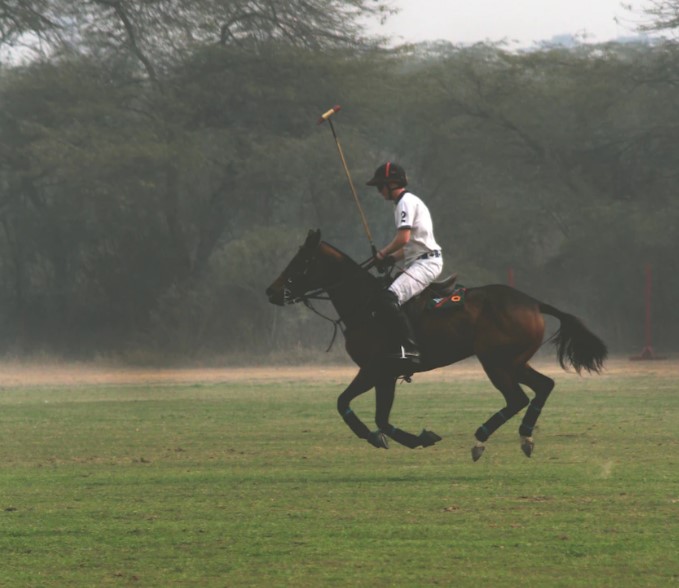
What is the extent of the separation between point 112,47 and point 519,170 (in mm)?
11132

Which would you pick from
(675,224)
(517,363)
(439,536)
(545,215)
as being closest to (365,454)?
(517,363)

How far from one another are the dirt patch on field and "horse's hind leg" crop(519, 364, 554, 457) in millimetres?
16918

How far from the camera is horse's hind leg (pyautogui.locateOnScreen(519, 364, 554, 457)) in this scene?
1361cm

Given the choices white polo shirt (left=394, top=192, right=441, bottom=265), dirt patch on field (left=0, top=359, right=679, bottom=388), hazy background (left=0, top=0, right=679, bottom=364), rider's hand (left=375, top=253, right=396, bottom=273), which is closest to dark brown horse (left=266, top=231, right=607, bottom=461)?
rider's hand (left=375, top=253, right=396, bottom=273)

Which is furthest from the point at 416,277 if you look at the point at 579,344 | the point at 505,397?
the point at 579,344

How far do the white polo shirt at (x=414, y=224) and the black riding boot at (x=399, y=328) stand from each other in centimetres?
48

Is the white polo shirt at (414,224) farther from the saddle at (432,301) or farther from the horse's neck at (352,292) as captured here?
the horse's neck at (352,292)

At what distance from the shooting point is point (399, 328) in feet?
44.0

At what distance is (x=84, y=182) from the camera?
4309 centimetres

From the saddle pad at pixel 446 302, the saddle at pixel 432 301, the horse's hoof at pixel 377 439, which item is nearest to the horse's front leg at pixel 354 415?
the horse's hoof at pixel 377 439

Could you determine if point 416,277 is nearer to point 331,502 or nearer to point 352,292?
point 352,292

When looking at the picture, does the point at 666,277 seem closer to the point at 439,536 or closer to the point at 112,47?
the point at 112,47

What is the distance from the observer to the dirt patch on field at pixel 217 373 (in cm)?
3309

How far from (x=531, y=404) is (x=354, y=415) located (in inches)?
57.0
